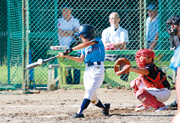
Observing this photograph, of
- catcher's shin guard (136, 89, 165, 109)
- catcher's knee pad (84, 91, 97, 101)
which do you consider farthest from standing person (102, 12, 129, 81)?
catcher's knee pad (84, 91, 97, 101)

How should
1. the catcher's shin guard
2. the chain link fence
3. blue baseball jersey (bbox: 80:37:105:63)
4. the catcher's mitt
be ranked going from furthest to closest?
the chain link fence, the catcher's shin guard, blue baseball jersey (bbox: 80:37:105:63), the catcher's mitt

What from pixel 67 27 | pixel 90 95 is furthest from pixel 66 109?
pixel 67 27

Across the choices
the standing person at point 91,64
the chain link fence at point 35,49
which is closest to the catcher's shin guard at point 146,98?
the standing person at point 91,64

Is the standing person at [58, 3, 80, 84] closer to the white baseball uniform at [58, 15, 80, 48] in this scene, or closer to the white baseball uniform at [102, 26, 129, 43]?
the white baseball uniform at [58, 15, 80, 48]

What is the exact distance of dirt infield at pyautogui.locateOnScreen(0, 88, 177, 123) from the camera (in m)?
3.98

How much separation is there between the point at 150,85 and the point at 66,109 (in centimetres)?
148

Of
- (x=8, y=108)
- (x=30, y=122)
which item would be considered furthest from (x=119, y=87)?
(x=30, y=122)

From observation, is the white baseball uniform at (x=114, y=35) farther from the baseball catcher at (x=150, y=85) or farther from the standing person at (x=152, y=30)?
the baseball catcher at (x=150, y=85)

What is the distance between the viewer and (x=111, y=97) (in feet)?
20.3

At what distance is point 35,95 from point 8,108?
58.4 inches

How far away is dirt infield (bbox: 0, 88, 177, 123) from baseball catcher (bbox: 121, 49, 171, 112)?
0.53 feet

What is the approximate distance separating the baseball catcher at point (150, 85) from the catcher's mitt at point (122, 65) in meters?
0.49

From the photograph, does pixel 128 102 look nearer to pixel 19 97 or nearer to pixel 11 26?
pixel 19 97

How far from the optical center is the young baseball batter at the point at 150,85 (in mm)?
4434
